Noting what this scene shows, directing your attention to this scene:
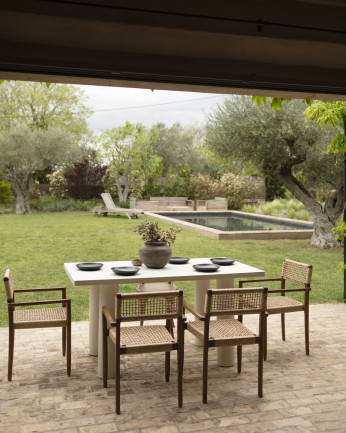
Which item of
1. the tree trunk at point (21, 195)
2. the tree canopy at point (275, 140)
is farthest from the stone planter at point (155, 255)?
the tree trunk at point (21, 195)

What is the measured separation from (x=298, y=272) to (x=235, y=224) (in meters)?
12.1

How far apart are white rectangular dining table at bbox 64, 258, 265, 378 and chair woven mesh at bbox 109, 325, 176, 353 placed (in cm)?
38

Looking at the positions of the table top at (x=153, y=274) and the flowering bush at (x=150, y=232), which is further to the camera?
the flowering bush at (x=150, y=232)

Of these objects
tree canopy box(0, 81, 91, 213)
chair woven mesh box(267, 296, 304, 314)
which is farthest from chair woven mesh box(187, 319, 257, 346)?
tree canopy box(0, 81, 91, 213)

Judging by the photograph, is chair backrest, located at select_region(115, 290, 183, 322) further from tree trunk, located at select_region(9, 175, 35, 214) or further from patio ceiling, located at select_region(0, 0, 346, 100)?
tree trunk, located at select_region(9, 175, 35, 214)

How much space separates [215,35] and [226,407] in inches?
96.8

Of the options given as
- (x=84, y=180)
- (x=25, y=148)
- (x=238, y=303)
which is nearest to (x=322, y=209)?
(x=238, y=303)

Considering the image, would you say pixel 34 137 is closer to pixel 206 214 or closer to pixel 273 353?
pixel 206 214

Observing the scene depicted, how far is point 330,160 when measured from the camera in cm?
1059

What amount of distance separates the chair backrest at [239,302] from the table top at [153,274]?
0.44 metres

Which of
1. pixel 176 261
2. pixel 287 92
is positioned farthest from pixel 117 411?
pixel 287 92

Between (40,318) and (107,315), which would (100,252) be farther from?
(107,315)

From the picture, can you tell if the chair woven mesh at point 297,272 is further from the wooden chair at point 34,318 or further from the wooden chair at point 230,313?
the wooden chair at point 34,318

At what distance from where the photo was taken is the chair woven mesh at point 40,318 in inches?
157
